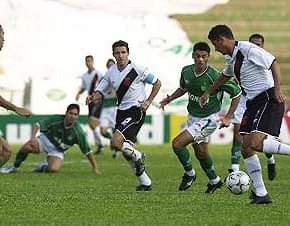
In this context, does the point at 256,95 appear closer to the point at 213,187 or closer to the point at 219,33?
the point at 219,33

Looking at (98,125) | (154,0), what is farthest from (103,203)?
(154,0)

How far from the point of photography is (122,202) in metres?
12.1

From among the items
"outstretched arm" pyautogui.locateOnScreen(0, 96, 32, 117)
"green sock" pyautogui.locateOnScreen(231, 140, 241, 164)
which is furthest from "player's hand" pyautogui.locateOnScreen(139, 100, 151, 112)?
"green sock" pyautogui.locateOnScreen(231, 140, 241, 164)

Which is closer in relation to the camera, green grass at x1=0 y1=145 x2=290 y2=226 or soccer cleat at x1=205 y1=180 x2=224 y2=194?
green grass at x1=0 y1=145 x2=290 y2=226

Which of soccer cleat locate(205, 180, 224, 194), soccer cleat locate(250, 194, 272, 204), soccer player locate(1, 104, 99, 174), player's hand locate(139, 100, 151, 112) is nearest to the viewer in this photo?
soccer cleat locate(250, 194, 272, 204)

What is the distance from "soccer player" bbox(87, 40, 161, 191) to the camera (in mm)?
14219

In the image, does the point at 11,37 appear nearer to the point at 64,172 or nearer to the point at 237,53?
the point at 64,172

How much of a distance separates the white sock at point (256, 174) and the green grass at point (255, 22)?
26276mm

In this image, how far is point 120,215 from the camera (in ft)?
35.2

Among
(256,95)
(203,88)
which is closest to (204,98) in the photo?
(203,88)

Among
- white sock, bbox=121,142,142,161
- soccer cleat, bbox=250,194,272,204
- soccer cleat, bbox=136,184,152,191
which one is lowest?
soccer cleat, bbox=136,184,152,191

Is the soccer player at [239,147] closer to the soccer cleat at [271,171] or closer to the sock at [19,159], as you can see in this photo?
the soccer cleat at [271,171]

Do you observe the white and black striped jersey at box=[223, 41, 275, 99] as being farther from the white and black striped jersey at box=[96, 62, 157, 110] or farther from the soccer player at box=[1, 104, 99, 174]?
the soccer player at box=[1, 104, 99, 174]

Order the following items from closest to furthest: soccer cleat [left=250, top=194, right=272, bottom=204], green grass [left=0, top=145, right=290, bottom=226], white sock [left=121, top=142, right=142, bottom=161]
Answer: green grass [left=0, top=145, right=290, bottom=226]
soccer cleat [left=250, top=194, right=272, bottom=204]
white sock [left=121, top=142, right=142, bottom=161]
